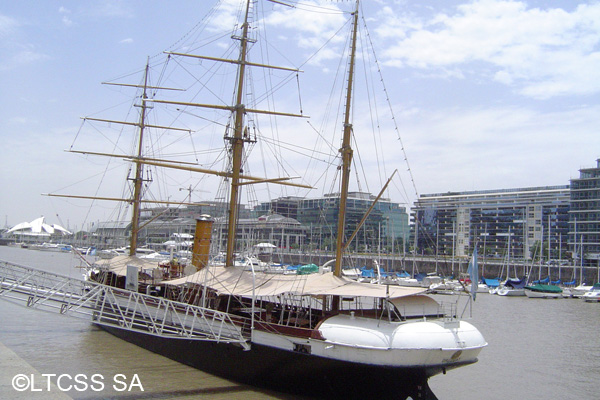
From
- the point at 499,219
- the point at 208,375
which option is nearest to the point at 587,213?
the point at 499,219

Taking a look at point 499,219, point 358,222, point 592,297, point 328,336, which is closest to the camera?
point 328,336

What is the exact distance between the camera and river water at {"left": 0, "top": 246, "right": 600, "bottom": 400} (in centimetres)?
2012

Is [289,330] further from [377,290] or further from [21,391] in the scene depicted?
[21,391]

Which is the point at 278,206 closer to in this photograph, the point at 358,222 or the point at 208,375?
the point at 358,222

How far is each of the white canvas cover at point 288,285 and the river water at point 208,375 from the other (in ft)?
11.9

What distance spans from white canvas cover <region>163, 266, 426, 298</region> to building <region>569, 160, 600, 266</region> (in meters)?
97.8

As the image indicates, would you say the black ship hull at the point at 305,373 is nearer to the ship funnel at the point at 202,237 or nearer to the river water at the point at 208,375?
the river water at the point at 208,375

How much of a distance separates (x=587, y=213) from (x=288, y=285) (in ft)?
341

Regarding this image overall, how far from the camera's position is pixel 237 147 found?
29.1 meters

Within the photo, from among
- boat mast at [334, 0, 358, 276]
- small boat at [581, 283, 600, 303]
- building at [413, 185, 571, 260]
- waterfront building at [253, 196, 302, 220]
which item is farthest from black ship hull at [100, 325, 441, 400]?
building at [413, 185, 571, 260]

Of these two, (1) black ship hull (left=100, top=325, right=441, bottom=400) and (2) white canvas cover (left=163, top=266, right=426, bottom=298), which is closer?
(1) black ship hull (left=100, top=325, right=441, bottom=400)

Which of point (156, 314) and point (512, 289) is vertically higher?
point (156, 314)

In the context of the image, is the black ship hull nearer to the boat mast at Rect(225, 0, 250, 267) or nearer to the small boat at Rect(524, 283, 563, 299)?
the boat mast at Rect(225, 0, 250, 267)

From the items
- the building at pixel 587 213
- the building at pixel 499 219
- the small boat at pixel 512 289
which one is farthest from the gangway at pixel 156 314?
the building at pixel 499 219
